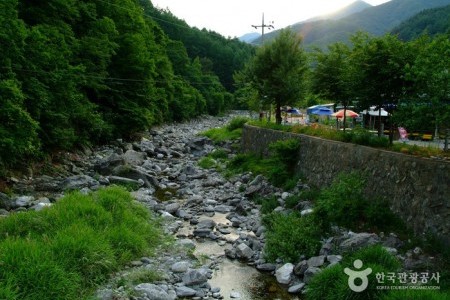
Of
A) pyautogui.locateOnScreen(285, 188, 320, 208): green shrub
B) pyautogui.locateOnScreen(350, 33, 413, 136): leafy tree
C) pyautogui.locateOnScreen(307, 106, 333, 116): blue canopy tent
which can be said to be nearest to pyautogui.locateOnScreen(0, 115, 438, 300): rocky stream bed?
pyautogui.locateOnScreen(285, 188, 320, 208): green shrub

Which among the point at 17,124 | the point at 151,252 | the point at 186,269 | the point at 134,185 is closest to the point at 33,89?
the point at 17,124

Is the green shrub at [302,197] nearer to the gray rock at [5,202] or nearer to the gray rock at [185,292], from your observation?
the gray rock at [185,292]

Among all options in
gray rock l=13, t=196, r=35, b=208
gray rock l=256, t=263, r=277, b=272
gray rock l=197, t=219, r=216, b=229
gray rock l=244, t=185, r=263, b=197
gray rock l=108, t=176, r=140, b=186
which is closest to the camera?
gray rock l=256, t=263, r=277, b=272

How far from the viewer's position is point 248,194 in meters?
16.3

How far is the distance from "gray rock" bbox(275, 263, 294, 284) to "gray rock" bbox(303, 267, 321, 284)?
412mm

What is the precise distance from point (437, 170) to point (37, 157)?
16.2 meters

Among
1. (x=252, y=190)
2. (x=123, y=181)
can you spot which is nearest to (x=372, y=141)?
(x=252, y=190)

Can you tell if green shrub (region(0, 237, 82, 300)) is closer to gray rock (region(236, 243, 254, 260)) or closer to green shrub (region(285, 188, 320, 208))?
gray rock (region(236, 243, 254, 260))

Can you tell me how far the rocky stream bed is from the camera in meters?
8.21

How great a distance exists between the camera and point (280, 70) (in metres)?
24.9

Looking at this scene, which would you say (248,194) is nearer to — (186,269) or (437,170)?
(186,269)

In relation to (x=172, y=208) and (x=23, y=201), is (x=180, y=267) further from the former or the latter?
(x=23, y=201)

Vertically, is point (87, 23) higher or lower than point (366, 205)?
higher

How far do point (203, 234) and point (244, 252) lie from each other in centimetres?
210
